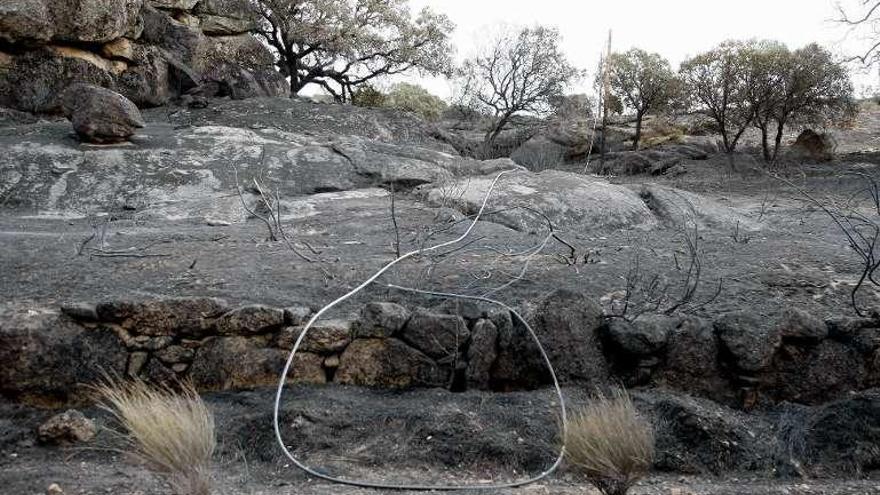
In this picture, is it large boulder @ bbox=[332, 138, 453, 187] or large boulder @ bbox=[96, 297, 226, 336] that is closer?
large boulder @ bbox=[96, 297, 226, 336]

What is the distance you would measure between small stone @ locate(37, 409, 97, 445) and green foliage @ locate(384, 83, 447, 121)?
16.5 meters

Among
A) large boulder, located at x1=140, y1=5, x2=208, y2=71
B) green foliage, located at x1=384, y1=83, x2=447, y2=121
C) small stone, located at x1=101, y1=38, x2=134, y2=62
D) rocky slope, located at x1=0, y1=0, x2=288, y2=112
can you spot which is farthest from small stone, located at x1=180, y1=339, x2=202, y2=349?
green foliage, located at x1=384, y1=83, x2=447, y2=121

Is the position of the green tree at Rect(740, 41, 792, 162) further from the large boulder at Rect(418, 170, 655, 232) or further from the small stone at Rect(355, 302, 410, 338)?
the small stone at Rect(355, 302, 410, 338)

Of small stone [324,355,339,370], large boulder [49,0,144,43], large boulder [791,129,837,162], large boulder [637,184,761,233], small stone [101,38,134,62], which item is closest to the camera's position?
small stone [324,355,339,370]

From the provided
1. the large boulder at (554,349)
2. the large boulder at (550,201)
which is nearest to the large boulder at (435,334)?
the large boulder at (554,349)

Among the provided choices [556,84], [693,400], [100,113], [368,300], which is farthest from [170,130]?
[556,84]

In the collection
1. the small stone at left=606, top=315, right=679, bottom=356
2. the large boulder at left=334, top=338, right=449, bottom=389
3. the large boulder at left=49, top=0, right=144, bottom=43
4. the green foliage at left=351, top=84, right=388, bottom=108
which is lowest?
the large boulder at left=334, top=338, right=449, bottom=389

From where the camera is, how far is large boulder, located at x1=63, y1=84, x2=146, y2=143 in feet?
26.5

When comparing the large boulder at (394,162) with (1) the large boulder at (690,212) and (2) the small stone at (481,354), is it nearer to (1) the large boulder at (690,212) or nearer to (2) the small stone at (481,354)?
(1) the large boulder at (690,212)

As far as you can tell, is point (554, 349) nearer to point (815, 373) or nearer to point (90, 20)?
point (815, 373)

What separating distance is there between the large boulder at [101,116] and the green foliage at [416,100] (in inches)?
445

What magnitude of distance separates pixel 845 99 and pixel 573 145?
22.0 feet

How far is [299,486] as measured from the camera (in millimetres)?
2955

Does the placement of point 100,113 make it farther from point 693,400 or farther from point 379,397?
point 693,400
